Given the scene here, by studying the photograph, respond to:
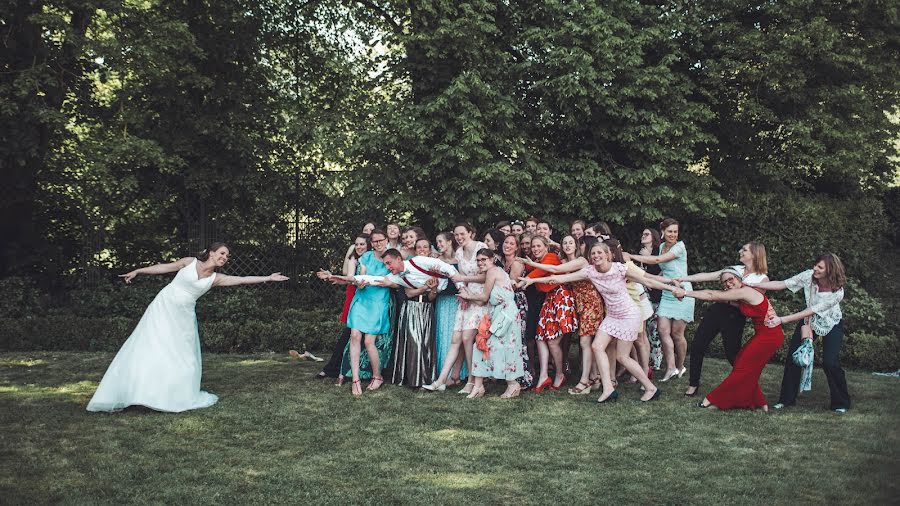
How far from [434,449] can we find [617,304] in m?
2.96

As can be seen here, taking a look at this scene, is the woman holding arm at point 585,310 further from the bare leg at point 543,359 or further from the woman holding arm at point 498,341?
the woman holding arm at point 498,341

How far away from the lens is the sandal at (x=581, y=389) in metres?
8.59

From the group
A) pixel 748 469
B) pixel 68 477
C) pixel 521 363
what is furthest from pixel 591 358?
pixel 68 477

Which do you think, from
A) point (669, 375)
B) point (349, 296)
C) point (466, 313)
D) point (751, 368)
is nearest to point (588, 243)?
point (466, 313)

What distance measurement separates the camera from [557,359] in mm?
9008

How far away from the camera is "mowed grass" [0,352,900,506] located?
5168 millimetres

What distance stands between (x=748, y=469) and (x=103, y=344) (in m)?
10.2

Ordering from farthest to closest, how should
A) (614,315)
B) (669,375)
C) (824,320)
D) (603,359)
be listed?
(669,375) → (614,315) → (603,359) → (824,320)

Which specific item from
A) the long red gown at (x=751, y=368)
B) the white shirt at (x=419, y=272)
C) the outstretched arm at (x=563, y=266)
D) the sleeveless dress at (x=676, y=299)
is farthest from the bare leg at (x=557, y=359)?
the long red gown at (x=751, y=368)

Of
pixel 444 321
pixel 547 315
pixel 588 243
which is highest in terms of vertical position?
pixel 588 243

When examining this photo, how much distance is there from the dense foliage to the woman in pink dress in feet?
17.1

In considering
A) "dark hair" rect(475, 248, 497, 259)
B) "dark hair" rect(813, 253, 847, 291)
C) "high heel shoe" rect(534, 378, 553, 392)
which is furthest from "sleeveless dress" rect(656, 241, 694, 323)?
"dark hair" rect(475, 248, 497, 259)

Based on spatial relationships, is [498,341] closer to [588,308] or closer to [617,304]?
[588,308]

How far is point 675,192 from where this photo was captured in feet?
45.6
